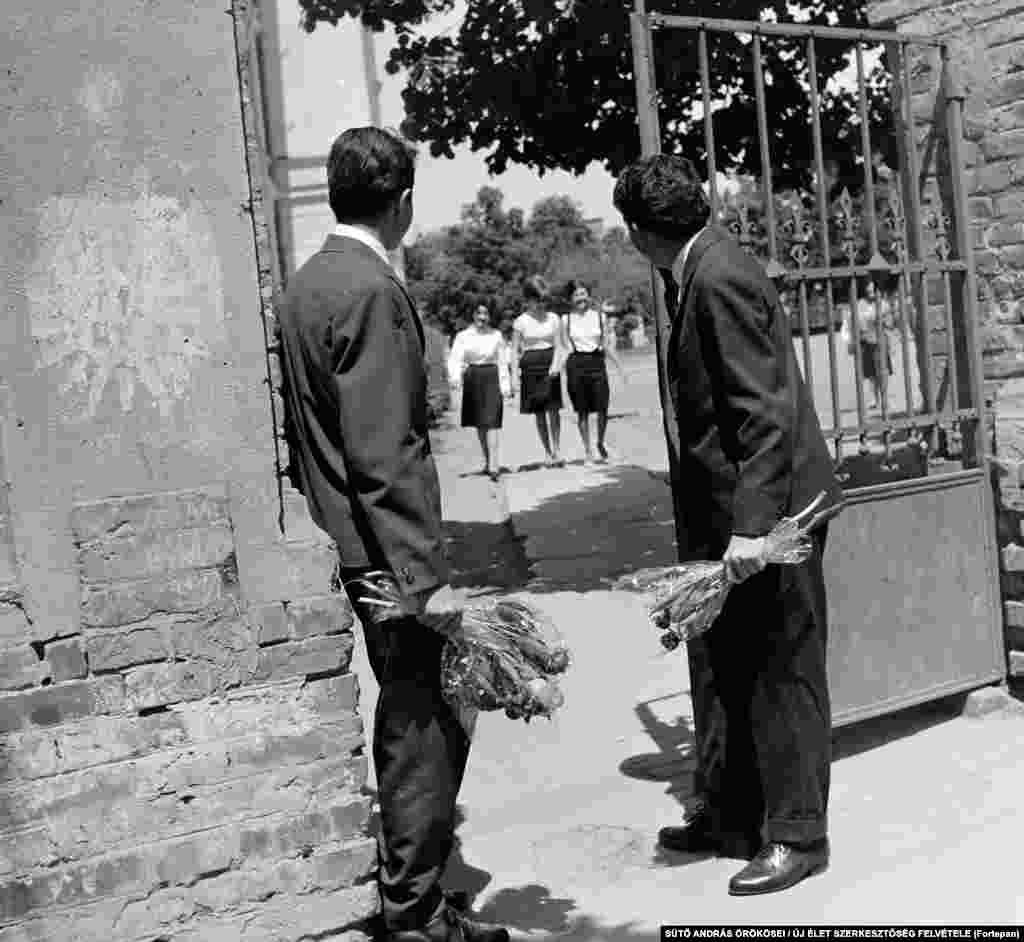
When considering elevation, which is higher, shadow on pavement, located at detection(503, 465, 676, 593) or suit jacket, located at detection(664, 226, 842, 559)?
suit jacket, located at detection(664, 226, 842, 559)

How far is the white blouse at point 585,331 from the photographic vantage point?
41.4 ft

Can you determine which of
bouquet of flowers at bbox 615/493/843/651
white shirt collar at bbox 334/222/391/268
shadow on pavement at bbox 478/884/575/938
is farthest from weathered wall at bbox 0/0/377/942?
bouquet of flowers at bbox 615/493/843/651

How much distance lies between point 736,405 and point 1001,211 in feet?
6.89

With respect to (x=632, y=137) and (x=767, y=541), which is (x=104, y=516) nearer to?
(x=767, y=541)

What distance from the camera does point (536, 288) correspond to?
12.8m

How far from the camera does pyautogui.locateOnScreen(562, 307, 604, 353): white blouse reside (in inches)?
496

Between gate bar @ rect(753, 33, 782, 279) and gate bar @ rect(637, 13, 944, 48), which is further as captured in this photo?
gate bar @ rect(753, 33, 782, 279)

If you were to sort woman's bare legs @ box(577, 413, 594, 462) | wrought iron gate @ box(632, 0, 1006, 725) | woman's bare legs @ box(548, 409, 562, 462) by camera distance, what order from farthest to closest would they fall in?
woman's bare legs @ box(548, 409, 562, 462) → woman's bare legs @ box(577, 413, 594, 462) → wrought iron gate @ box(632, 0, 1006, 725)

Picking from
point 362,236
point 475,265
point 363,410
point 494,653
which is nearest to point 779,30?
point 362,236

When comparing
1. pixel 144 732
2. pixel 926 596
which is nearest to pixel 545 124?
pixel 926 596

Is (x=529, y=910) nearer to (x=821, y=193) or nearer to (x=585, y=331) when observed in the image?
(x=821, y=193)

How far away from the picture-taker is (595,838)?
4195mm

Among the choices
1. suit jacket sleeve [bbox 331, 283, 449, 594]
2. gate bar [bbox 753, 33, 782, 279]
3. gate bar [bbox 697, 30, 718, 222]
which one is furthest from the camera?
gate bar [bbox 753, 33, 782, 279]

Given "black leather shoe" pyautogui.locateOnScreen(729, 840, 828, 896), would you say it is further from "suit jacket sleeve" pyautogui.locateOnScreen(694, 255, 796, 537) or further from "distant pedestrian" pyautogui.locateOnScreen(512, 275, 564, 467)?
"distant pedestrian" pyautogui.locateOnScreen(512, 275, 564, 467)
